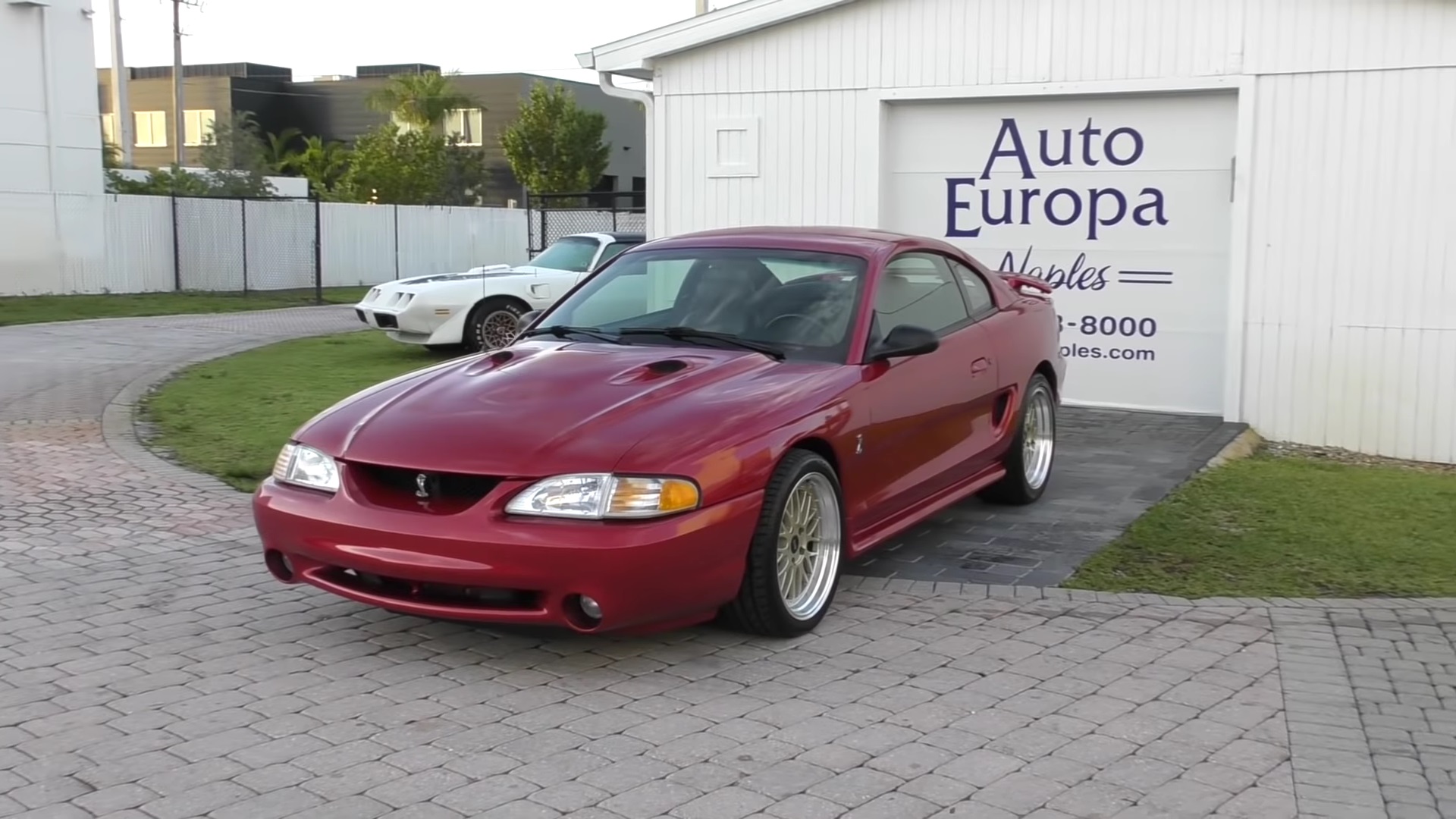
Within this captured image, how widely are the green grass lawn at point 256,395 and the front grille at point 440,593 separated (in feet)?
11.7

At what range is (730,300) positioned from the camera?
627 cm

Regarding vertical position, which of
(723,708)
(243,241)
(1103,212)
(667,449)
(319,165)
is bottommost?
(723,708)

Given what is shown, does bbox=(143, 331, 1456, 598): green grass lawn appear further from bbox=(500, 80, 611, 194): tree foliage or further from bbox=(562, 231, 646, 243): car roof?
bbox=(500, 80, 611, 194): tree foliage

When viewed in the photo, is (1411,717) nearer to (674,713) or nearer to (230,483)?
(674,713)

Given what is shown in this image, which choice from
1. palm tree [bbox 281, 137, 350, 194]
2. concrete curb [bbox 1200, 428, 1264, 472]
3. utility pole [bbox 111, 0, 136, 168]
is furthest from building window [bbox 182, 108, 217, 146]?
concrete curb [bbox 1200, 428, 1264, 472]

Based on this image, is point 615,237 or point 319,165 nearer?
point 615,237

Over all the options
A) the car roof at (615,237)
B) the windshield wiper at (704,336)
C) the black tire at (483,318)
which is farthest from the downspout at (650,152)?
the windshield wiper at (704,336)

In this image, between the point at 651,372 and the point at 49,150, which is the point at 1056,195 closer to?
the point at 651,372

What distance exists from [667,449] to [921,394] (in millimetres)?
1765

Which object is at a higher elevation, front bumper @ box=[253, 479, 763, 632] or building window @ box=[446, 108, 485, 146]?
building window @ box=[446, 108, 485, 146]

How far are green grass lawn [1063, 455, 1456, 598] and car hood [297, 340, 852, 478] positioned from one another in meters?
1.81

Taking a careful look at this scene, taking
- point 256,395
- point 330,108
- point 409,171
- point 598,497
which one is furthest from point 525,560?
point 330,108

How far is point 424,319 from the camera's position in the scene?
14.9 metres

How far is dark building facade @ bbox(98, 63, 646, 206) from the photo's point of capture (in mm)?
53562
